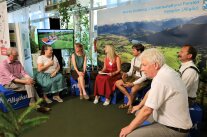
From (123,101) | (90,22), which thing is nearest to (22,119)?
(123,101)

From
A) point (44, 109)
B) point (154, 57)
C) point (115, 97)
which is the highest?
point (154, 57)

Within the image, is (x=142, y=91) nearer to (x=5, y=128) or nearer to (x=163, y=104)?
(x=163, y=104)

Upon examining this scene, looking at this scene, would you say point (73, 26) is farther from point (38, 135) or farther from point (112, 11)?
point (38, 135)

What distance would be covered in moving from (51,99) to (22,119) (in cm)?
333

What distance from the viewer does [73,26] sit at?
733 cm

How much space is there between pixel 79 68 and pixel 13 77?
145 cm

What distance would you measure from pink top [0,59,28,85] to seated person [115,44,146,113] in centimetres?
194

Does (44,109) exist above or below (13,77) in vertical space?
below

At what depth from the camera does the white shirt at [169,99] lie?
171 cm

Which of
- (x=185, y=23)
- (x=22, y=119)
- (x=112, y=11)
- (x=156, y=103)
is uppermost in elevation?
(x=112, y=11)

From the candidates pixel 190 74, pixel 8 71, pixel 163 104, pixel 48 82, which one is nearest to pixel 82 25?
pixel 48 82

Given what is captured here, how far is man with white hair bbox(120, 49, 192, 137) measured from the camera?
5.65 feet

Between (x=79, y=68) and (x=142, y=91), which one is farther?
(x=79, y=68)

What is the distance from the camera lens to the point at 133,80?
3.84 m
